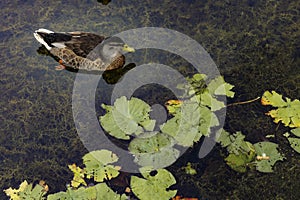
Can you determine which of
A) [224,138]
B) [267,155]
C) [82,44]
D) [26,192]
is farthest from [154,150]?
[82,44]

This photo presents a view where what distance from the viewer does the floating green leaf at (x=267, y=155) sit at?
3.12 metres

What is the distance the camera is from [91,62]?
11.9ft

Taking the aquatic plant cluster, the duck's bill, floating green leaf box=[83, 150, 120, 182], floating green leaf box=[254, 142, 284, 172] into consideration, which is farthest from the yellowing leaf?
floating green leaf box=[254, 142, 284, 172]

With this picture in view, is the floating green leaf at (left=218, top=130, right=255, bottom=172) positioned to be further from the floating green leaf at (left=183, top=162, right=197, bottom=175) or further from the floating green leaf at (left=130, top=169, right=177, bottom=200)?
the floating green leaf at (left=130, top=169, right=177, bottom=200)

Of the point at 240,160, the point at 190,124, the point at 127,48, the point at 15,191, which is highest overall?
the point at 127,48

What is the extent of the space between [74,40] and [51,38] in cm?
20

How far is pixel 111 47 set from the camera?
3650mm

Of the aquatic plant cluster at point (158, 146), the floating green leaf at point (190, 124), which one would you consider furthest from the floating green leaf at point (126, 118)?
the floating green leaf at point (190, 124)

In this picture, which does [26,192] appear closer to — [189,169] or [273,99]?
[189,169]

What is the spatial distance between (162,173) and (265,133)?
86cm

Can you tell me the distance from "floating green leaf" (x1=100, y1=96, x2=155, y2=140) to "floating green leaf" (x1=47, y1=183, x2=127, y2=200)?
43cm

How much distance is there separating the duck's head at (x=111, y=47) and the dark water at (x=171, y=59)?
0.18 meters

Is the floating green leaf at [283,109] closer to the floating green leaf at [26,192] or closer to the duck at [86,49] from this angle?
the duck at [86,49]

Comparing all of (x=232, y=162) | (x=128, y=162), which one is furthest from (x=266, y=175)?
(x=128, y=162)
